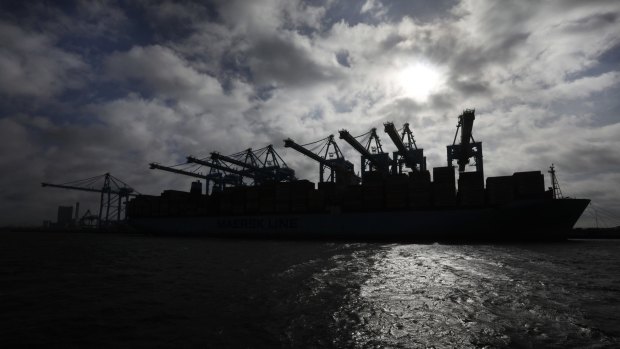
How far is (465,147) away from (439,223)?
14817 millimetres

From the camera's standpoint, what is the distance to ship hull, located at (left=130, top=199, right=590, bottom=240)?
112ft

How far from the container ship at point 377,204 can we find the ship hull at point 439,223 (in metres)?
0.11

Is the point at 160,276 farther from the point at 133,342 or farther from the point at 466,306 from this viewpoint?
the point at 466,306

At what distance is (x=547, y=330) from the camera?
6.56 m

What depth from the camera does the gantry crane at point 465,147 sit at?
42.8 meters

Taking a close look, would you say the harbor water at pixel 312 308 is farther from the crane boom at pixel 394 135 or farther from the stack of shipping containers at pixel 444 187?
the crane boom at pixel 394 135

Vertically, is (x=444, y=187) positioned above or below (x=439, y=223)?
above

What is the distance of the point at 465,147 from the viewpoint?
45375 millimetres

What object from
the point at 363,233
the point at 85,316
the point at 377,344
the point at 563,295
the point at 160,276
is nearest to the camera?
the point at 377,344

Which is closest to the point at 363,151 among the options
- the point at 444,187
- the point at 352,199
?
the point at 352,199

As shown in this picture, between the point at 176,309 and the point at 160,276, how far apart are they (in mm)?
5847

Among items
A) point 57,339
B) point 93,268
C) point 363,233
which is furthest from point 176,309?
point 363,233

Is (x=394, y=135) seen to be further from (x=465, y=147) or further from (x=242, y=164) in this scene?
(x=242, y=164)

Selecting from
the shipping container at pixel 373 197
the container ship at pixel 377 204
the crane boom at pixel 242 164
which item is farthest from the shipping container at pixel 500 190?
the crane boom at pixel 242 164
